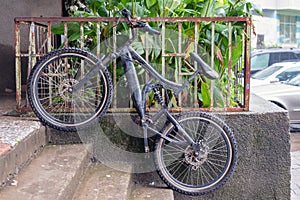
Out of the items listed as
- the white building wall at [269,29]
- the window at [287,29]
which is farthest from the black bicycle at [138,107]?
the window at [287,29]

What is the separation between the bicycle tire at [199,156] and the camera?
3.17 meters

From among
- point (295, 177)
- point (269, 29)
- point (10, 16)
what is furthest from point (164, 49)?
point (269, 29)

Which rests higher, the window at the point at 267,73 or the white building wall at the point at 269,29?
the white building wall at the point at 269,29

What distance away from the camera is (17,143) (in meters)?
2.64

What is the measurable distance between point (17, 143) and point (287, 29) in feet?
96.4

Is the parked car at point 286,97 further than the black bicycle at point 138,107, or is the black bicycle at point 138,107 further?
the parked car at point 286,97

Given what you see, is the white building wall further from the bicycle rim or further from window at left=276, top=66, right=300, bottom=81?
the bicycle rim

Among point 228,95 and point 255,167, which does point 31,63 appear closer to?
point 228,95

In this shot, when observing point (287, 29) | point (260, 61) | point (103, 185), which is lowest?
point (103, 185)

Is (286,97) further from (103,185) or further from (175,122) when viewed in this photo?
(103,185)

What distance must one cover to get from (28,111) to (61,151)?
53 centimetres

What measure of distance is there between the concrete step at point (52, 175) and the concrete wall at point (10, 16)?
2307 millimetres

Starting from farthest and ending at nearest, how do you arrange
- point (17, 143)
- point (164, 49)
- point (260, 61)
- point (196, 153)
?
point (260, 61) < point (164, 49) < point (196, 153) < point (17, 143)

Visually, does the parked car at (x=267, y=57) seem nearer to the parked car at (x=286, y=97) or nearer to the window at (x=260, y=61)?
the window at (x=260, y=61)
